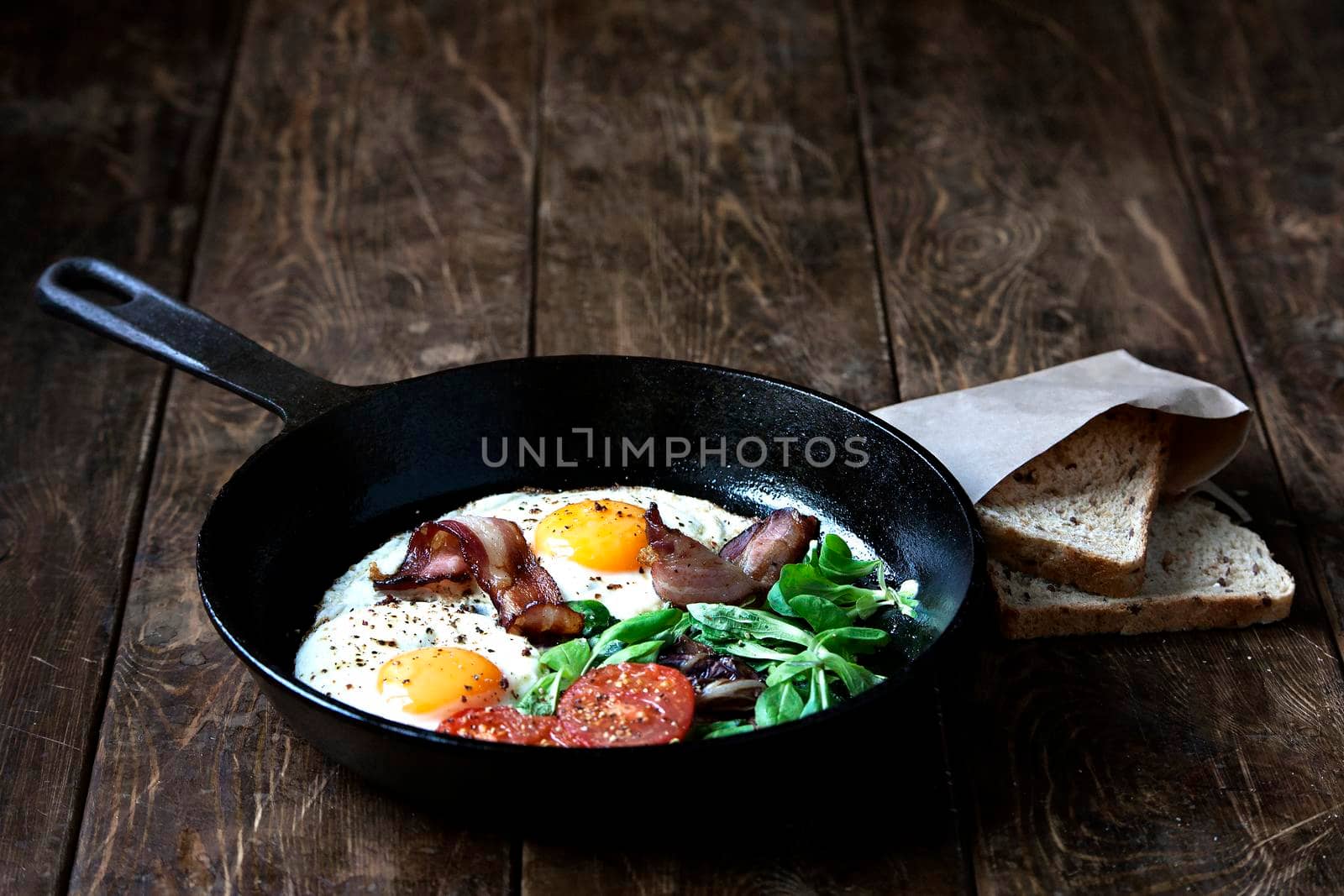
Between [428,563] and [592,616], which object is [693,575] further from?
[428,563]

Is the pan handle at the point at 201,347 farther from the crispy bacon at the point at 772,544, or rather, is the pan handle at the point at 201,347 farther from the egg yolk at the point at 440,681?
the crispy bacon at the point at 772,544

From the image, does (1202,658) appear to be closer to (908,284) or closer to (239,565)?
(908,284)

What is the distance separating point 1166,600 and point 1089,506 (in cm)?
30

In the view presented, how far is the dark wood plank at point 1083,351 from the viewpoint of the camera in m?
2.52

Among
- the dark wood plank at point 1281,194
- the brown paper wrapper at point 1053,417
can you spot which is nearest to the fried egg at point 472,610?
the brown paper wrapper at point 1053,417

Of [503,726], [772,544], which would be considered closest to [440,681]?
[503,726]

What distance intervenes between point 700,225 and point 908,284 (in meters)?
0.69

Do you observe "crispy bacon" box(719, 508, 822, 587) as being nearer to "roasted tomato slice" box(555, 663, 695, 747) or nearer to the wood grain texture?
"roasted tomato slice" box(555, 663, 695, 747)

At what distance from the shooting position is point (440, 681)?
2496mm

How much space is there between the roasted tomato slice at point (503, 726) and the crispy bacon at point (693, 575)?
1.50 feet

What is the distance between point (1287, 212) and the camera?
4.62 m

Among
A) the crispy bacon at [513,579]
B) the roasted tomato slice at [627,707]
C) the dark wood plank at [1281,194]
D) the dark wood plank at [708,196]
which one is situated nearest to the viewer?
the roasted tomato slice at [627,707]

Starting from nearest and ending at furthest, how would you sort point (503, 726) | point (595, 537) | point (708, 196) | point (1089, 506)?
point (503, 726)
point (595, 537)
point (1089, 506)
point (708, 196)

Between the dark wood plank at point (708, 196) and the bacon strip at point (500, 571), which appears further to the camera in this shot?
the dark wood plank at point (708, 196)
